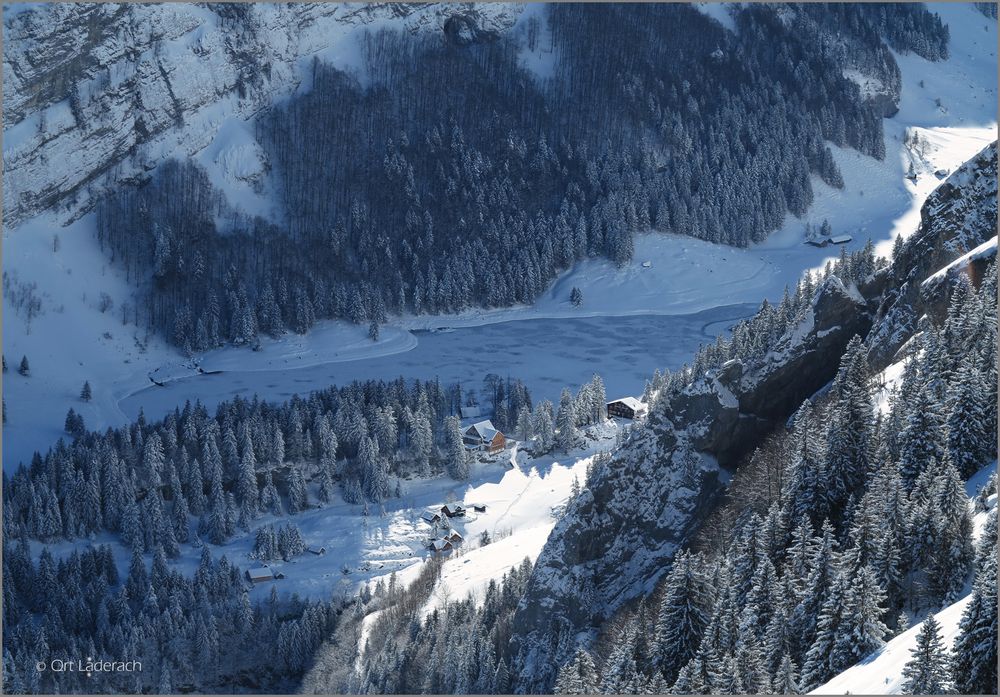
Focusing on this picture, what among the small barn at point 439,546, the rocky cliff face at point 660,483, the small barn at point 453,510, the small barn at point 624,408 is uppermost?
the rocky cliff face at point 660,483

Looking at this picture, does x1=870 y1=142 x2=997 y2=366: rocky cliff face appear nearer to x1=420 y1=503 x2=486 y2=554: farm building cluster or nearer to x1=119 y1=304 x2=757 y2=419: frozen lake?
x1=420 y1=503 x2=486 y2=554: farm building cluster

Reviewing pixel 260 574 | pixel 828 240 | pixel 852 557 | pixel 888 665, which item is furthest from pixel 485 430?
pixel 828 240

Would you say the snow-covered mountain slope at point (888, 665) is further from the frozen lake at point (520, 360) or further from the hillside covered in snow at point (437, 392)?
the frozen lake at point (520, 360)

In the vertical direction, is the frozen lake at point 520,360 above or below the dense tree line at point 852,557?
below

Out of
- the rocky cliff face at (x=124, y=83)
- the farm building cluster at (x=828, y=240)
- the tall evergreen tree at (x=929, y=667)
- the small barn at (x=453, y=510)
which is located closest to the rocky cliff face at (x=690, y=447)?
the tall evergreen tree at (x=929, y=667)

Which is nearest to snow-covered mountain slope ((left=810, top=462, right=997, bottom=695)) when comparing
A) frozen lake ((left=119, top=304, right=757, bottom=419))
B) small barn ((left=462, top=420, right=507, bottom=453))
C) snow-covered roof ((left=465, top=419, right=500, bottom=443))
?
small barn ((left=462, top=420, right=507, bottom=453))

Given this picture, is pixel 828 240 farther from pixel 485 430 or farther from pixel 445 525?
pixel 445 525
